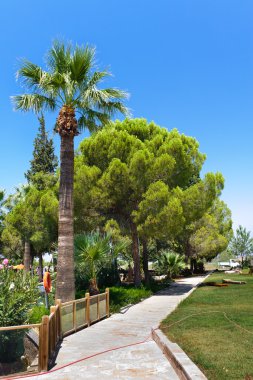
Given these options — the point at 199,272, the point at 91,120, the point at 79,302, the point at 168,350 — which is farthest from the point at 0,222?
the point at 168,350

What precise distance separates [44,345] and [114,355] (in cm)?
187

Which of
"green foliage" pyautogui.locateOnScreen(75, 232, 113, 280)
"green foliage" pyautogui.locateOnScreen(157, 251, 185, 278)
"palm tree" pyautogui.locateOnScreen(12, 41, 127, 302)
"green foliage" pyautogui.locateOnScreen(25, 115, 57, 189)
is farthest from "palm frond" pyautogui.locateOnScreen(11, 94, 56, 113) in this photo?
"green foliage" pyautogui.locateOnScreen(25, 115, 57, 189)

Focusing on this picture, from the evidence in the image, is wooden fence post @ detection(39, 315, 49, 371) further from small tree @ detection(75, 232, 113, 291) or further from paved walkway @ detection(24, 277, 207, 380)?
small tree @ detection(75, 232, 113, 291)

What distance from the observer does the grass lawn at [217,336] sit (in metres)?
7.01

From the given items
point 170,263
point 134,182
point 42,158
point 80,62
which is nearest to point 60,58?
point 80,62

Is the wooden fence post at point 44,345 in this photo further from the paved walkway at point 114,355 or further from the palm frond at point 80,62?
the palm frond at point 80,62

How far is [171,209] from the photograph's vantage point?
22.8m

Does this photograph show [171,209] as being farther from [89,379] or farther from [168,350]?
[89,379]

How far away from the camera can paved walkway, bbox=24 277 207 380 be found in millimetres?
7523

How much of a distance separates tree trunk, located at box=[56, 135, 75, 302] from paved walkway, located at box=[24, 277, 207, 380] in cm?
186

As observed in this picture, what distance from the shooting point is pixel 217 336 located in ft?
32.9

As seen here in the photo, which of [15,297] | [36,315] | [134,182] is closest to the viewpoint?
[15,297]

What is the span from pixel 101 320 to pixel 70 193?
16.7ft

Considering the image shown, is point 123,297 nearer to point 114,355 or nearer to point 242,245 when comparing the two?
point 114,355
